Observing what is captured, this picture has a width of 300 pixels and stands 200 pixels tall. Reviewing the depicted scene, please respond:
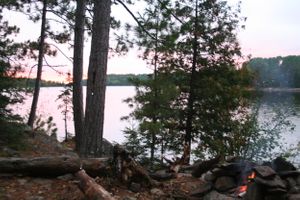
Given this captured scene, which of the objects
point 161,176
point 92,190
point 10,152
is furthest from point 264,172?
point 10,152

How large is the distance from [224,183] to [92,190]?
222 centimetres

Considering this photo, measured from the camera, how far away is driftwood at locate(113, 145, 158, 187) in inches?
247

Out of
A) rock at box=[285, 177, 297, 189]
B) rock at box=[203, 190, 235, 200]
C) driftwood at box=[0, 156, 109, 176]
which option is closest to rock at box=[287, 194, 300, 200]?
rock at box=[285, 177, 297, 189]

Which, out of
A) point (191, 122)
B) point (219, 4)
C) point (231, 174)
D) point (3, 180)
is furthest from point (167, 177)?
point (219, 4)

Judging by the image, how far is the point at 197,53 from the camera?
1734 cm

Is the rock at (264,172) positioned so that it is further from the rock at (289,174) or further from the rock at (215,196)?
the rock at (215,196)

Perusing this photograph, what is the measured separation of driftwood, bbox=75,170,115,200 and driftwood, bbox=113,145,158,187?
68cm

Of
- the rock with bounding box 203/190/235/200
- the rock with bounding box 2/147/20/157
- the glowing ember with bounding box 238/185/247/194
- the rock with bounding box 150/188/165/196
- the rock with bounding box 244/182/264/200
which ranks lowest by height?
the rock with bounding box 2/147/20/157

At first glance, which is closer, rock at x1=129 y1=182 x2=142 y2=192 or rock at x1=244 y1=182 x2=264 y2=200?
rock at x1=244 y1=182 x2=264 y2=200

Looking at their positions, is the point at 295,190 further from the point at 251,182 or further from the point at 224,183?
the point at 224,183

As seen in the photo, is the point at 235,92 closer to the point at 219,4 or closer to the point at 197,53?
the point at 197,53

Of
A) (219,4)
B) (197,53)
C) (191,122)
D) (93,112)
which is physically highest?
(219,4)

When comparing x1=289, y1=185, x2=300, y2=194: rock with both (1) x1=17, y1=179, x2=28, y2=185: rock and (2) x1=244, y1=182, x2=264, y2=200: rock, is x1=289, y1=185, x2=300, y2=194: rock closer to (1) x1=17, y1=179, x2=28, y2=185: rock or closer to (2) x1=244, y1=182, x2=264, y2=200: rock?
(2) x1=244, y1=182, x2=264, y2=200: rock

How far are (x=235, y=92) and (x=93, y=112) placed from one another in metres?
9.95
